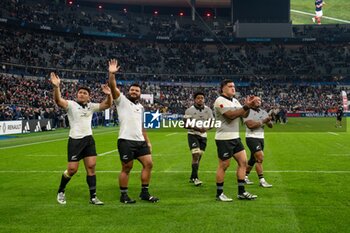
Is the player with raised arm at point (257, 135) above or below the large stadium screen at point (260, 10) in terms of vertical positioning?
below

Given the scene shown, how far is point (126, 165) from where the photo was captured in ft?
28.7

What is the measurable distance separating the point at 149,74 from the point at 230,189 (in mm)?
61814

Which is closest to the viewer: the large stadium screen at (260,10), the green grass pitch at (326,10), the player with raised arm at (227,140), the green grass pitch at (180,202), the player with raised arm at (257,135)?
the green grass pitch at (180,202)

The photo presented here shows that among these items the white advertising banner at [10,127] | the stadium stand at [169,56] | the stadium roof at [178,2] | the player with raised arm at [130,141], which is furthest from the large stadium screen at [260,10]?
the player with raised arm at [130,141]

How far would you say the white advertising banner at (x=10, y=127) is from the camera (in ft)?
97.2

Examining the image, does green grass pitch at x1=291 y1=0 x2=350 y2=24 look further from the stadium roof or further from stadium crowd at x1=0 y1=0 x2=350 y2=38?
the stadium roof

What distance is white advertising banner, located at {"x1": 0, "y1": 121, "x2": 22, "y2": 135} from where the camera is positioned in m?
29.6

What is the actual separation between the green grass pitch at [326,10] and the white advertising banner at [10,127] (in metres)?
70.6

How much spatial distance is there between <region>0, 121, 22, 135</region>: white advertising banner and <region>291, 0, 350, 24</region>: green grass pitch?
7056 centimetres

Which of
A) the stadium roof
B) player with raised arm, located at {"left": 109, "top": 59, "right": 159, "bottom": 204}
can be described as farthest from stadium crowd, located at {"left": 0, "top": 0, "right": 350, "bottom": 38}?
player with raised arm, located at {"left": 109, "top": 59, "right": 159, "bottom": 204}

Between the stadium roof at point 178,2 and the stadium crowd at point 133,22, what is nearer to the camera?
the stadium crowd at point 133,22

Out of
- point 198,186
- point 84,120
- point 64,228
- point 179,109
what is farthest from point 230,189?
point 179,109

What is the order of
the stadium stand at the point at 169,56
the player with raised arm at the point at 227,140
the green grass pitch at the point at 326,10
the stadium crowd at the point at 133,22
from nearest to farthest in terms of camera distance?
the player with raised arm at the point at 227,140 → the stadium stand at the point at 169,56 → the stadium crowd at the point at 133,22 → the green grass pitch at the point at 326,10

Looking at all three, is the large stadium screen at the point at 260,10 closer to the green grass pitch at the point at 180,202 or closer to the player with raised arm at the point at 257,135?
the green grass pitch at the point at 180,202
